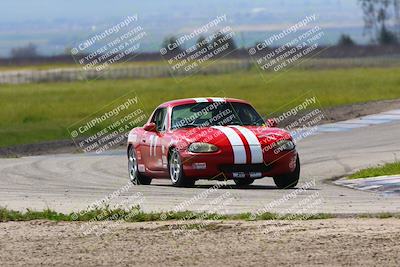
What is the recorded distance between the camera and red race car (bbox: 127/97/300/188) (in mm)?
17422

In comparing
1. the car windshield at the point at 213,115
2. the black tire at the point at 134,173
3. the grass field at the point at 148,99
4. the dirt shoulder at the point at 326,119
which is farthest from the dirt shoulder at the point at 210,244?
the grass field at the point at 148,99

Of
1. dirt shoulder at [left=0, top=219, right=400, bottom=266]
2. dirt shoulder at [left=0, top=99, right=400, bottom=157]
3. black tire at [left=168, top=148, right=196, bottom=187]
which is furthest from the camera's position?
dirt shoulder at [left=0, top=99, right=400, bottom=157]

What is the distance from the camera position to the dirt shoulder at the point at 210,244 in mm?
10125

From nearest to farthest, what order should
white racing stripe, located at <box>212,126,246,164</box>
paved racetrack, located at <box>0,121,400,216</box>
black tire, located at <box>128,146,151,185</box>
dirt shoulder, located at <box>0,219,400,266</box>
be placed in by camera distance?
dirt shoulder, located at <box>0,219,400,266</box> < paved racetrack, located at <box>0,121,400,216</box> < white racing stripe, located at <box>212,126,246,164</box> < black tire, located at <box>128,146,151,185</box>

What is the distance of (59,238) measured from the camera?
38.5 ft

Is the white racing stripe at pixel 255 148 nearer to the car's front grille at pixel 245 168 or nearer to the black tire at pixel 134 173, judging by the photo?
the car's front grille at pixel 245 168

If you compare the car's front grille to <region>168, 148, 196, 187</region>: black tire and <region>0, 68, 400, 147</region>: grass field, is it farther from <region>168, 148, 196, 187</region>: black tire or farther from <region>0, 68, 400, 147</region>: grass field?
<region>0, 68, 400, 147</region>: grass field

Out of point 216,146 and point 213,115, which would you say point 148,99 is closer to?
point 213,115

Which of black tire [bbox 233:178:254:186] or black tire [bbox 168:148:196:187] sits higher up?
black tire [bbox 168:148:196:187]

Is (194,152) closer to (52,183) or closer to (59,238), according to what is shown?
(52,183)

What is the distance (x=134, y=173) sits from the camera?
19.9 m

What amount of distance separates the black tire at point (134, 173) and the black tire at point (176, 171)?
141cm

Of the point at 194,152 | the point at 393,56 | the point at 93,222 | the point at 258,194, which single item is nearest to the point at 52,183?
the point at 194,152

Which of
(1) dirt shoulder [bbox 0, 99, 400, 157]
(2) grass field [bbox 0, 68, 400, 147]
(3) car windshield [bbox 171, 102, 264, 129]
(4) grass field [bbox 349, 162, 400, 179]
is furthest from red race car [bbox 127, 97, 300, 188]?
(2) grass field [bbox 0, 68, 400, 147]
